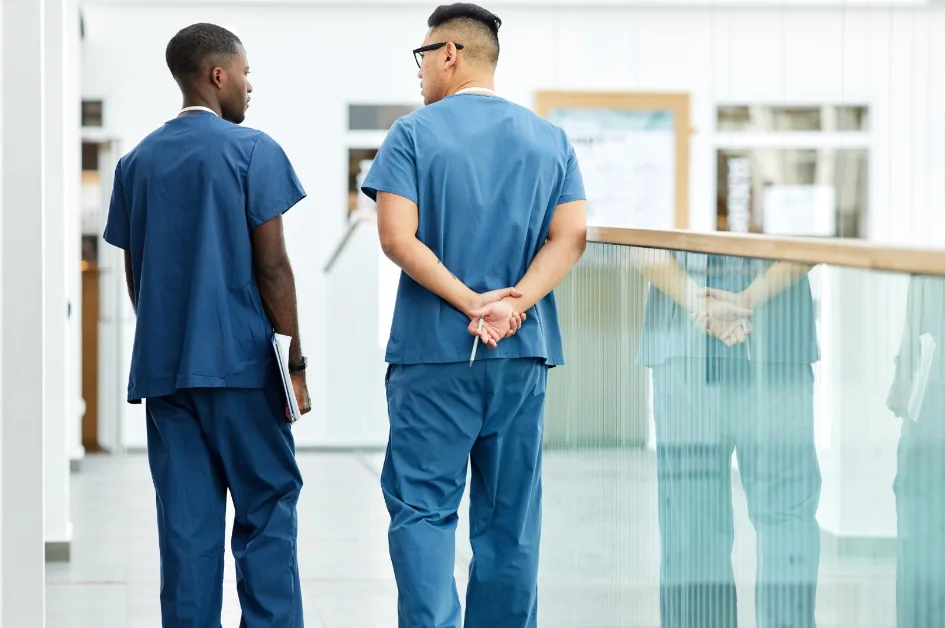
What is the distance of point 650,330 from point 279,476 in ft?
2.67

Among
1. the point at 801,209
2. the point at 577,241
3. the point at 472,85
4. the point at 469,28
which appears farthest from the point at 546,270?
the point at 801,209

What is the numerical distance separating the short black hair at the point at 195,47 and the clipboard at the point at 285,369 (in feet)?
1.89

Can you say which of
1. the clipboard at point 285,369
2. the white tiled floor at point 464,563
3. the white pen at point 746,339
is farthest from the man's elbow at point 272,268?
the white pen at point 746,339

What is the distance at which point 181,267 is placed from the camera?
2715 millimetres

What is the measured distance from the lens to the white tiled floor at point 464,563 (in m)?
2.07

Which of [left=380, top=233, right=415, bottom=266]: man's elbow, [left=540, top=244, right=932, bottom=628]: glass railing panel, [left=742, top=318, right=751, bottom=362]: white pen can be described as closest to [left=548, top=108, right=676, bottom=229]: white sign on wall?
[left=540, top=244, right=932, bottom=628]: glass railing panel

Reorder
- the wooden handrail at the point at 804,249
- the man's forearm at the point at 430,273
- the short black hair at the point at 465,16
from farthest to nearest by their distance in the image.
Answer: the short black hair at the point at 465,16 < the man's forearm at the point at 430,273 < the wooden handrail at the point at 804,249

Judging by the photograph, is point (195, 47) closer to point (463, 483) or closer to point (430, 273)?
point (430, 273)

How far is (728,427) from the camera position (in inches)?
85.5

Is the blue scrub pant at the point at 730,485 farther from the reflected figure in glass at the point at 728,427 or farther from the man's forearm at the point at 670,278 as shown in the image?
the man's forearm at the point at 670,278

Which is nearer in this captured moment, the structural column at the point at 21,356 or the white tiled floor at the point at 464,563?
the white tiled floor at the point at 464,563

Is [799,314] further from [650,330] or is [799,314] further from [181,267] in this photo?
[181,267]

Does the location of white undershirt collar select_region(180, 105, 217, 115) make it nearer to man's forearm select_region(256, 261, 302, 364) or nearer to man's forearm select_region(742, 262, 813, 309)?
man's forearm select_region(256, 261, 302, 364)

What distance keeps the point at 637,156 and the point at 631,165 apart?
0.08 meters
